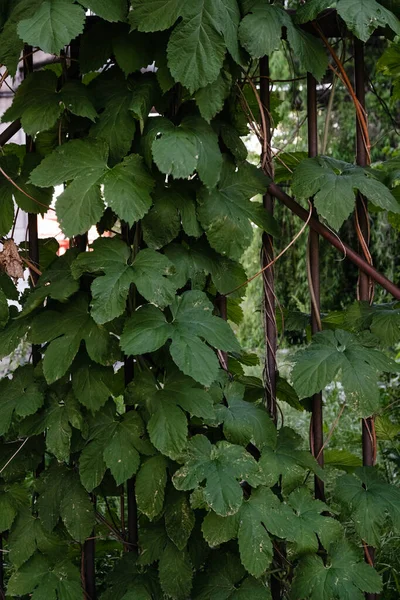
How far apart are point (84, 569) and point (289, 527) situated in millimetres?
575

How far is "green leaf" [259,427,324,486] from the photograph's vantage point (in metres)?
1.73

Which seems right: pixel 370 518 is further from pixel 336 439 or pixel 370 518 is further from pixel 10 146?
pixel 336 439

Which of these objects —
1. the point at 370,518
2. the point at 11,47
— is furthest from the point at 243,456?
the point at 11,47

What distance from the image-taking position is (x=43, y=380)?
1.78 meters

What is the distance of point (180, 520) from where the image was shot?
5.49 ft

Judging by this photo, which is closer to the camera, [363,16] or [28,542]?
[363,16]

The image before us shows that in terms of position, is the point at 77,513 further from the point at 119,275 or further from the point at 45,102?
the point at 45,102

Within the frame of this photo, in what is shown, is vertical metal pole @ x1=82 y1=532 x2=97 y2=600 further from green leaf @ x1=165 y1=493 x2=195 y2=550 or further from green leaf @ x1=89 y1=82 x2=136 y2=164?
green leaf @ x1=89 y1=82 x2=136 y2=164

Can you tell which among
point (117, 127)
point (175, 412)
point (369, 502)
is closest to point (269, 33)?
point (117, 127)

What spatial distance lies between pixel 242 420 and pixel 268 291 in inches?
13.8

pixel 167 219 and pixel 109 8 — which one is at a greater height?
pixel 109 8

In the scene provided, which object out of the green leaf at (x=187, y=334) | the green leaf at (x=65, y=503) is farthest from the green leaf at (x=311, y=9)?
the green leaf at (x=65, y=503)

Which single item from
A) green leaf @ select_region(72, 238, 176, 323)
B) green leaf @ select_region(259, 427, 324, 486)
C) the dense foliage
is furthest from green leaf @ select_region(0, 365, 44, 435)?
green leaf @ select_region(259, 427, 324, 486)

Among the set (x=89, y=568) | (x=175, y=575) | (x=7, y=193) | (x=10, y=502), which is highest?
(x=7, y=193)
